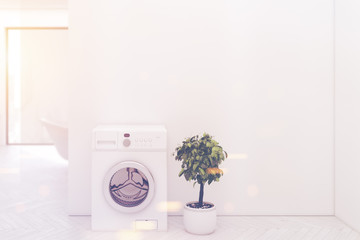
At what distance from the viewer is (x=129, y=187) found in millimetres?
2410

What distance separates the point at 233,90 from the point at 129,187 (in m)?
1.15

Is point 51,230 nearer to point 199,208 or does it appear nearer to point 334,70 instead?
point 199,208

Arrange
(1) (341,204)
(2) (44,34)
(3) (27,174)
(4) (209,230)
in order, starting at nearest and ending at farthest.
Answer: (4) (209,230) → (1) (341,204) → (3) (27,174) → (2) (44,34)

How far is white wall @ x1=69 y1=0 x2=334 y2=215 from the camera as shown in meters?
2.73

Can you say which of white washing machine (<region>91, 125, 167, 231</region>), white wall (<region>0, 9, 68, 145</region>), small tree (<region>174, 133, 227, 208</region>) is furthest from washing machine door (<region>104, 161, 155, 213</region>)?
white wall (<region>0, 9, 68, 145</region>)

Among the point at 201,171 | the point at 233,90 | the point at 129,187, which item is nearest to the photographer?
the point at 201,171

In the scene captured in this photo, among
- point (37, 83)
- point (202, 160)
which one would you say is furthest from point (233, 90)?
point (37, 83)

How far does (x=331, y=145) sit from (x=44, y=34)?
6395mm

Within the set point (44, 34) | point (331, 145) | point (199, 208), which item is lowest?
point (199, 208)

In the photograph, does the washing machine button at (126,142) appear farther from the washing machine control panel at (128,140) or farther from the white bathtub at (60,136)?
the white bathtub at (60,136)

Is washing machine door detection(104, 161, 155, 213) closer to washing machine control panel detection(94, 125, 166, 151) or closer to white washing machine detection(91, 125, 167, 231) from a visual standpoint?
white washing machine detection(91, 125, 167, 231)

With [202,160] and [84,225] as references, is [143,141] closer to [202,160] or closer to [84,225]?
[202,160]

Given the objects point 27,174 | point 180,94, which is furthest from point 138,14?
point 27,174

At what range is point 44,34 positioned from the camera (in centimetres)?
714
